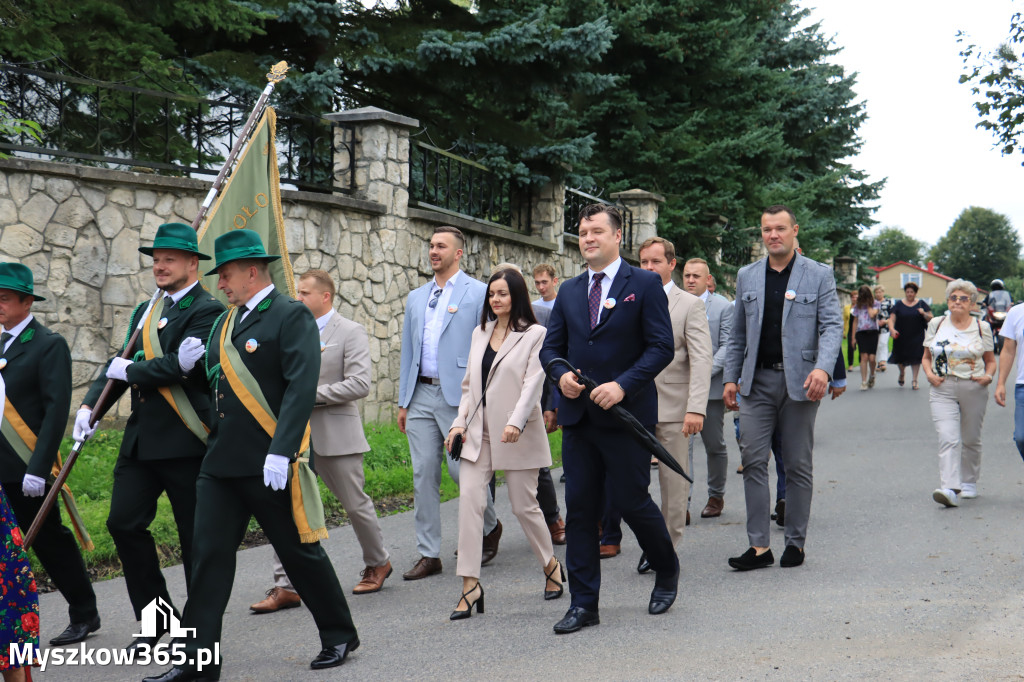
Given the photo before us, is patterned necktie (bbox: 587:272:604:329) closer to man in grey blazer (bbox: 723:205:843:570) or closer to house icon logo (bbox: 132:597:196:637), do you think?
man in grey blazer (bbox: 723:205:843:570)

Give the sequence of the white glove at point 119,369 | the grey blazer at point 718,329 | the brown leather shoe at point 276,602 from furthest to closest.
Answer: the grey blazer at point 718,329 < the brown leather shoe at point 276,602 < the white glove at point 119,369

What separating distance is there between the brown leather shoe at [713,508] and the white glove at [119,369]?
4.96m

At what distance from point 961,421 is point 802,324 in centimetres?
337

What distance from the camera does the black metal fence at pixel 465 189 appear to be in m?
13.0

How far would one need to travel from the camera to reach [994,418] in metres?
15.2

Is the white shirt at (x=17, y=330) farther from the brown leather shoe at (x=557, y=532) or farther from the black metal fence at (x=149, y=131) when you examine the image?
the black metal fence at (x=149, y=131)

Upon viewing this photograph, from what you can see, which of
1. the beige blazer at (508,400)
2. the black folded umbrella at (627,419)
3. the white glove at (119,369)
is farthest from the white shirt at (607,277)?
the white glove at (119,369)

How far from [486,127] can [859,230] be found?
22594 mm

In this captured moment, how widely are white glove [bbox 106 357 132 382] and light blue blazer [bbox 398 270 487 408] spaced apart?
2137 millimetres

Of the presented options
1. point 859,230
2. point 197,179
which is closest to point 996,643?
point 197,179

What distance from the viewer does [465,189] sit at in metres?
14.1

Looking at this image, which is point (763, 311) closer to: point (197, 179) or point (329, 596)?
point (329, 596)

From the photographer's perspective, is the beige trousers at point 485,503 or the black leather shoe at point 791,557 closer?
the beige trousers at point 485,503

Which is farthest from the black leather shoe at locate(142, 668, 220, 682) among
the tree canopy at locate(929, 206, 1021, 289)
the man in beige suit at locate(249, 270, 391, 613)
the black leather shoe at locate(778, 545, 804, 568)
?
the tree canopy at locate(929, 206, 1021, 289)
